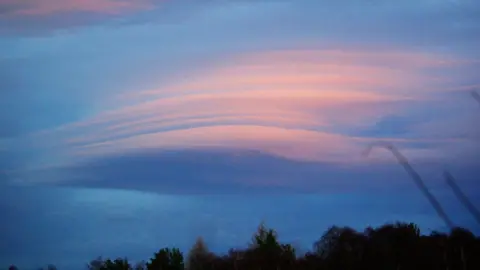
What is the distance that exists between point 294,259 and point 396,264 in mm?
15508

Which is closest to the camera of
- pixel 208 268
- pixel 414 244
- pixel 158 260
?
pixel 414 244

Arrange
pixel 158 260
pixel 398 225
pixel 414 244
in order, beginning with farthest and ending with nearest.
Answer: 1. pixel 158 260
2. pixel 398 225
3. pixel 414 244

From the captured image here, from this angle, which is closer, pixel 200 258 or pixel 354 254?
pixel 354 254

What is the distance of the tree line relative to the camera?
192 feet

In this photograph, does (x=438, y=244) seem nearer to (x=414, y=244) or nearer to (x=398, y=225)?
(x=414, y=244)

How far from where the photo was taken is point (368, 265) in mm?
61188

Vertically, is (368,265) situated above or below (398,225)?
below

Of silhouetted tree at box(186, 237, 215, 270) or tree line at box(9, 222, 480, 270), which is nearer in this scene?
tree line at box(9, 222, 480, 270)

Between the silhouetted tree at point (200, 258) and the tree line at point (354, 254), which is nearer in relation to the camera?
the tree line at point (354, 254)

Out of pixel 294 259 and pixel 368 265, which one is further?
pixel 294 259

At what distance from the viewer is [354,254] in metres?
65.6

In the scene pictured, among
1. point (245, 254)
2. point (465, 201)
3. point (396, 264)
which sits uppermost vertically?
point (245, 254)

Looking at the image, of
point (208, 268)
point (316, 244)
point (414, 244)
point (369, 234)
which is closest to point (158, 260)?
point (208, 268)

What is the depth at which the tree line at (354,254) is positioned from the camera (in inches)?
2307
